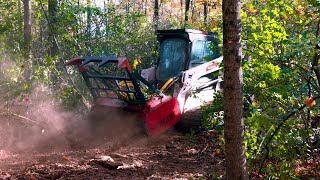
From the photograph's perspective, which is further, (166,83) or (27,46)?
(27,46)

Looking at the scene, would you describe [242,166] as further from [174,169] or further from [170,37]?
[170,37]

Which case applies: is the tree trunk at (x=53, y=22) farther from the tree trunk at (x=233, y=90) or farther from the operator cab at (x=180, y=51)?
the tree trunk at (x=233, y=90)

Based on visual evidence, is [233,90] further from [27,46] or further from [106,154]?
[27,46]

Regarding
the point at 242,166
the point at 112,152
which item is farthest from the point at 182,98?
the point at 242,166

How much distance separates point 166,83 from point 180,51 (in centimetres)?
120

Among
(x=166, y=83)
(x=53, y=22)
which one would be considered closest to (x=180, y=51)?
(x=166, y=83)

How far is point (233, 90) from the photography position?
3758mm

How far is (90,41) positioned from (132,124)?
645cm

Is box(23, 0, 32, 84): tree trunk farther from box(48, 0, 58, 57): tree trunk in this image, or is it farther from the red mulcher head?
the red mulcher head

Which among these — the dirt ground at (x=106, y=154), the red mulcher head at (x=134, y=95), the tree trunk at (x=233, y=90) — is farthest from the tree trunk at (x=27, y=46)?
the tree trunk at (x=233, y=90)

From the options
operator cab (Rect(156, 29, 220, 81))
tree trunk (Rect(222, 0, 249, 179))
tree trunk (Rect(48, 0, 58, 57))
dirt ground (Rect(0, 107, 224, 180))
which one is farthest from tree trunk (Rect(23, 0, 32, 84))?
tree trunk (Rect(222, 0, 249, 179))

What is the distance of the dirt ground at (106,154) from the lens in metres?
5.80

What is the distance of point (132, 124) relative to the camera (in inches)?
328

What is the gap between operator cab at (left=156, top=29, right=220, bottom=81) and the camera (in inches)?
371
